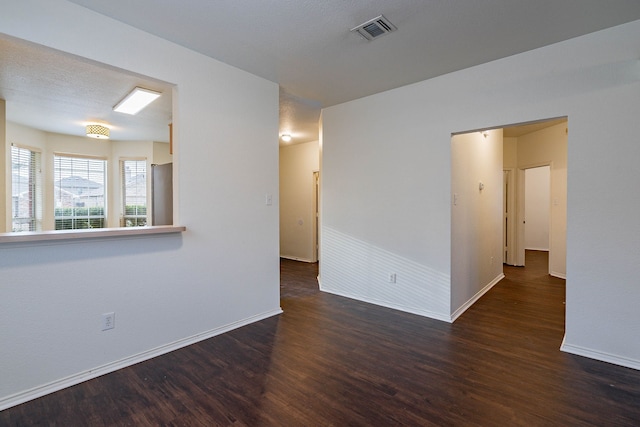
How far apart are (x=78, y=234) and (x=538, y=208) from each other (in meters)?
10.4

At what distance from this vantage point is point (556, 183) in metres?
5.32

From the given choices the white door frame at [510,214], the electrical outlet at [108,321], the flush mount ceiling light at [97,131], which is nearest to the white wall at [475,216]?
the white door frame at [510,214]

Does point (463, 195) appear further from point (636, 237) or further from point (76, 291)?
point (76, 291)

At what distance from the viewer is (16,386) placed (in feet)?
6.16

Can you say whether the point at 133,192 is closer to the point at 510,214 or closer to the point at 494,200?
the point at 494,200

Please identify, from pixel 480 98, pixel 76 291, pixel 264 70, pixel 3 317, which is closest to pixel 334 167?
pixel 264 70

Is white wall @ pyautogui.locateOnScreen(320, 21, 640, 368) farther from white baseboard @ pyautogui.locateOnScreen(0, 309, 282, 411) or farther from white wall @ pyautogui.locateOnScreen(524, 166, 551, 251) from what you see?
white wall @ pyautogui.locateOnScreen(524, 166, 551, 251)

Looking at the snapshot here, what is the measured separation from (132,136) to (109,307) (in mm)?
4902

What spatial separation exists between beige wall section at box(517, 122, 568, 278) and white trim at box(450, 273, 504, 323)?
3.59ft

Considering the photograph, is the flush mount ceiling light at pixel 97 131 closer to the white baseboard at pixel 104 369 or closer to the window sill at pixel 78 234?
the window sill at pixel 78 234

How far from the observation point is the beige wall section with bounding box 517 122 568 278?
16.9 ft

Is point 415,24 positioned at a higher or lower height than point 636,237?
higher

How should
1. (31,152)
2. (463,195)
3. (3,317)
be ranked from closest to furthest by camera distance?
(3,317) → (463,195) → (31,152)

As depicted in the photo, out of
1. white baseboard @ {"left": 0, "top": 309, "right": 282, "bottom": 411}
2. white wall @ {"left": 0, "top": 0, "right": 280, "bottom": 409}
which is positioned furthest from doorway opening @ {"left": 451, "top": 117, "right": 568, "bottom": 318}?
white baseboard @ {"left": 0, "top": 309, "right": 282, "bottom": 411}
